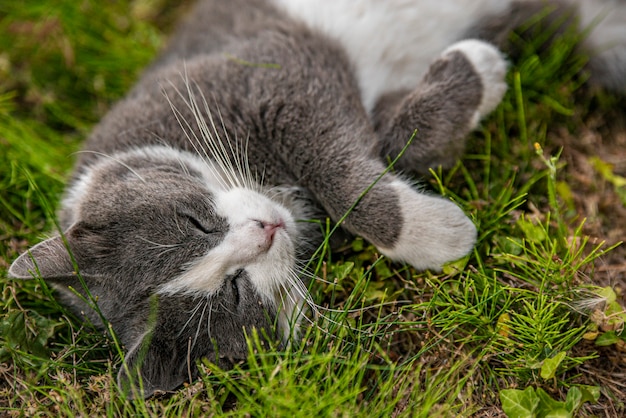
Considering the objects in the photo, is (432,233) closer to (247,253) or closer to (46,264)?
(247,253)

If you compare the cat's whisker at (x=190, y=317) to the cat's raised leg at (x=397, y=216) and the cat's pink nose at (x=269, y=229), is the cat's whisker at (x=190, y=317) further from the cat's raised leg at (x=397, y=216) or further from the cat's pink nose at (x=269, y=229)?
the cat's raised leg at (x=397, y=216)

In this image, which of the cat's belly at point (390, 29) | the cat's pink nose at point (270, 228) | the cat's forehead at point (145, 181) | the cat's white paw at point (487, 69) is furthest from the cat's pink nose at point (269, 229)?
the cat's white paw at point (487, 69)

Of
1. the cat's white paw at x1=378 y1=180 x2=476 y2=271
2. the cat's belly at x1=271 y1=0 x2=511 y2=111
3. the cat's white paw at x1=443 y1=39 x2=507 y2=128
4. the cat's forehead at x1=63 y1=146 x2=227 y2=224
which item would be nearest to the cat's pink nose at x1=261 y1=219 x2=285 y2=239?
the cat's forehead at x1=63 y1=146 x2=227 y2=224

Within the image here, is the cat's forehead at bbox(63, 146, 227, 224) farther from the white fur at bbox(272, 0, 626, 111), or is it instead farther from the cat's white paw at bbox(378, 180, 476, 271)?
the white fur at bbox(272, 0, 626, 111)

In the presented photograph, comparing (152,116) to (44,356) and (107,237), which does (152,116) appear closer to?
(107,237)

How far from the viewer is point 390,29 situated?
2.48 m

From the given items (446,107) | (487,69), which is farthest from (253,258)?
(487,69)

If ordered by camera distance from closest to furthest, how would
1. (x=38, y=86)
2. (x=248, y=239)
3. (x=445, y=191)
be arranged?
(x=248, y=239) → (x=445, y=191) → (x=38, y=86)

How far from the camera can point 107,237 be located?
1.89 metres

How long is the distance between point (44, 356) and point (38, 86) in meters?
1.73

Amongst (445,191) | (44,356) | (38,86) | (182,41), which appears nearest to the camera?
(44,356)

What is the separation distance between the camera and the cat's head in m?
1.83

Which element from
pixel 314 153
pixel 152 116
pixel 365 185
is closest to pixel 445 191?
pixel 365 185

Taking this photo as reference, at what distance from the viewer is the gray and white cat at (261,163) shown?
1.85m
